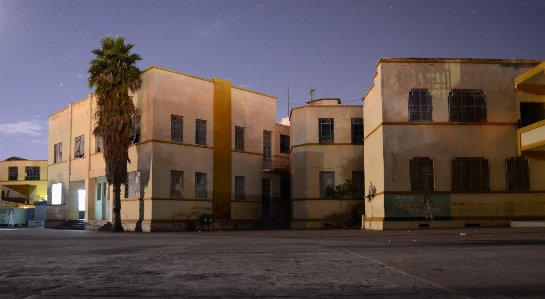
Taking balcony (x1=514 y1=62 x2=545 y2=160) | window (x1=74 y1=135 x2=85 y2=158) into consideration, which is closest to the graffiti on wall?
balcony (x1=514 y1=62 x2=545 y2=160)

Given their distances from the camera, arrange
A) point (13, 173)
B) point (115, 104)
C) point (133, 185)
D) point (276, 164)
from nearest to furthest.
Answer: point (115, 104), point (133, 185), point (276, 164), point (13, 173)

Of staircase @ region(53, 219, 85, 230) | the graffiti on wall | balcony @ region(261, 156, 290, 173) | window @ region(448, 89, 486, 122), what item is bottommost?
staircase @ region(53, 219, 85, 230)

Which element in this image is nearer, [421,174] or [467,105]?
[421,174]

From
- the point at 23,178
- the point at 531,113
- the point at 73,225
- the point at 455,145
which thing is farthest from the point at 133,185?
the point at 23,178

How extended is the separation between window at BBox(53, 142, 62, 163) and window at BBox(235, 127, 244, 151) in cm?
1600

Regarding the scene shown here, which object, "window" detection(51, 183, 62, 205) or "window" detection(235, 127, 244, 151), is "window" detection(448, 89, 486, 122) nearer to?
"window" detection(235, 127, 244, 151)

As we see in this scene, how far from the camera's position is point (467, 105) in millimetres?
26922

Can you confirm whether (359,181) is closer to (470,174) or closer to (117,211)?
(470,174)

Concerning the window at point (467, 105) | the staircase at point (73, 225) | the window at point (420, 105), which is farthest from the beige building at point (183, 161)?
the window at point (467, 105)

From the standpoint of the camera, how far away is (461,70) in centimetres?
2700

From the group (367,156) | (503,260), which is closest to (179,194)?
(367,156)

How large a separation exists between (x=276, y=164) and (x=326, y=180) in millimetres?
5853

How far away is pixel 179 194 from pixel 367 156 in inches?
474

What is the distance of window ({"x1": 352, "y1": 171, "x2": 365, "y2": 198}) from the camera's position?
33.7 meters
